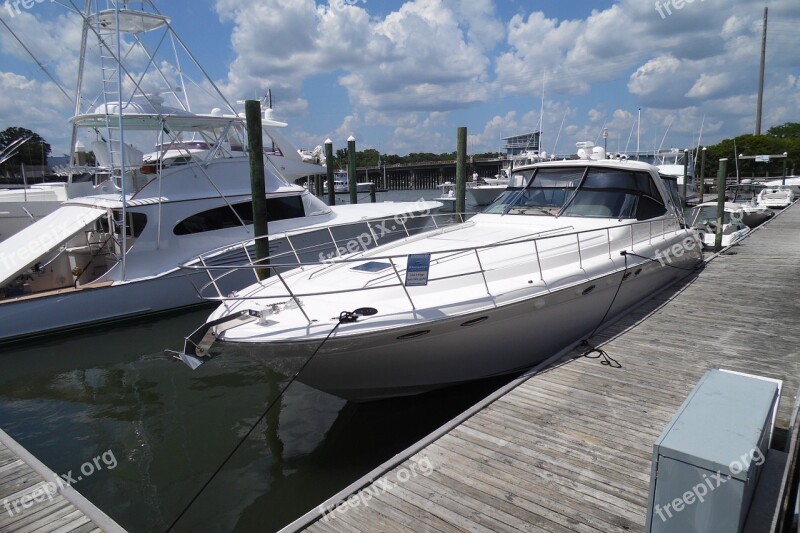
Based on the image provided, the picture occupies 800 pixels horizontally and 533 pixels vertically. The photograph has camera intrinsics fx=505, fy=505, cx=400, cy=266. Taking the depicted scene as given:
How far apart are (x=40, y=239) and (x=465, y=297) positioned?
919 centimetres

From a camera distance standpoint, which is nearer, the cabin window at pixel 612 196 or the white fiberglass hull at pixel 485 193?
the cabin window at pixel 612 196

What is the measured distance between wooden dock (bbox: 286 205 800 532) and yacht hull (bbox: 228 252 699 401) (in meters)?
0.39

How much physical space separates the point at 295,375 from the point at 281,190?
8.72 meters

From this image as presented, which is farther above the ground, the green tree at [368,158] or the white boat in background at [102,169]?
the green tree at [368,158]

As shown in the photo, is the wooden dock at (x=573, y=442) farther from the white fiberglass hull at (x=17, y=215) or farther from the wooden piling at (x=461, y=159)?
the white fiberglass hull at (x=17, y=215)

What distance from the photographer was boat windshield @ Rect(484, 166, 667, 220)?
7621mm

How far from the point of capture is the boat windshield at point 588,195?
7.62m

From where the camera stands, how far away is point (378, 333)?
4754 mm

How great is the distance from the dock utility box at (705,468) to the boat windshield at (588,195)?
5203 millimetres

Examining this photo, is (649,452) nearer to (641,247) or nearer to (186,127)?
(641,247)

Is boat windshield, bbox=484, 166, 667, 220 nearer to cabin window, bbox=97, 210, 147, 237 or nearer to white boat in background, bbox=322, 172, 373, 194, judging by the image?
cabin window, bbox=97, 210, 147, 237

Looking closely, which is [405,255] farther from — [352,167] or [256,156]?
[352,167]

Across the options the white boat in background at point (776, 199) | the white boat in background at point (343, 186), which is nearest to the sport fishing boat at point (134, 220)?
the white boat in background at point (343, 186)

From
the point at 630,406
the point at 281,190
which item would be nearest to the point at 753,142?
the point at 281,190
